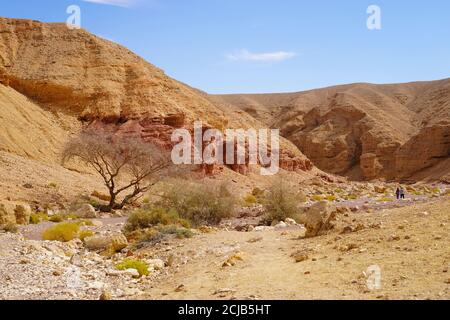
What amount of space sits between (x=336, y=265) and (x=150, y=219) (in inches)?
350

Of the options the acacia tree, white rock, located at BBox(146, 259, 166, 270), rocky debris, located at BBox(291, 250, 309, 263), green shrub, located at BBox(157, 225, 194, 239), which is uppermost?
the acacia tree

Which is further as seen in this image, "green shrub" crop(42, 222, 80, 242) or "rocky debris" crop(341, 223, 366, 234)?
"green shrub" crop(42, 222, 80, 242)

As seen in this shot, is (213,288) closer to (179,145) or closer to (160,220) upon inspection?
(160,220)

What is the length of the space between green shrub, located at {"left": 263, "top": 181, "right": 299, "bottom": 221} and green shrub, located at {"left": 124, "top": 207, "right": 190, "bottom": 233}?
3.82 m

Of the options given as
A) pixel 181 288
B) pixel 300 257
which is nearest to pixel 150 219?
pixel 300 257

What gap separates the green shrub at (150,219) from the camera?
1639 centimetres

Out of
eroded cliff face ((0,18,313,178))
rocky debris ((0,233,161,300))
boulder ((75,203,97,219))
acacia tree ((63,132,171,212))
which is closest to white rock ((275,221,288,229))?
rocky debris ((0,233,161,300))

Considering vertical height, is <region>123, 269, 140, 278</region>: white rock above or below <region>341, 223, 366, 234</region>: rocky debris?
below

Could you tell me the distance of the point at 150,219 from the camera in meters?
16.7

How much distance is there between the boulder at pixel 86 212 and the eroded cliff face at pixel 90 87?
1328 centimetres

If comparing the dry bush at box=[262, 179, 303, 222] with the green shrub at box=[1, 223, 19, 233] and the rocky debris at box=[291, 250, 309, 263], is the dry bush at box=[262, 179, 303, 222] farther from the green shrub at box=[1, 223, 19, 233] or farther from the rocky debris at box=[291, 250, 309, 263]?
the rocky debris at box=[291, 250, 309, 263]

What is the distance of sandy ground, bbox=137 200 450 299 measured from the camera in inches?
290

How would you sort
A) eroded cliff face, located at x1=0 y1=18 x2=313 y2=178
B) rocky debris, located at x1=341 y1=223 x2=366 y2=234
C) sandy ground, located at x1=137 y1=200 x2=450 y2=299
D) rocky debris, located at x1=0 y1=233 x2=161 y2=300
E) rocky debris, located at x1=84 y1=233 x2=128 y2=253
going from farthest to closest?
eroded cliff face, located at x1=0 y1=18 x2=313 y2=178 < rocky debris, located at x1=84 y1=233 x2=128 y2=253 < rocky debris, located at x1=341 y1=223 x2=366 y2=234 < rocky debris, located at x1=0 y1=233 x2=161 y2=300 < sandy ground, located at x1=137 y1=200 x2=450 y2=299
